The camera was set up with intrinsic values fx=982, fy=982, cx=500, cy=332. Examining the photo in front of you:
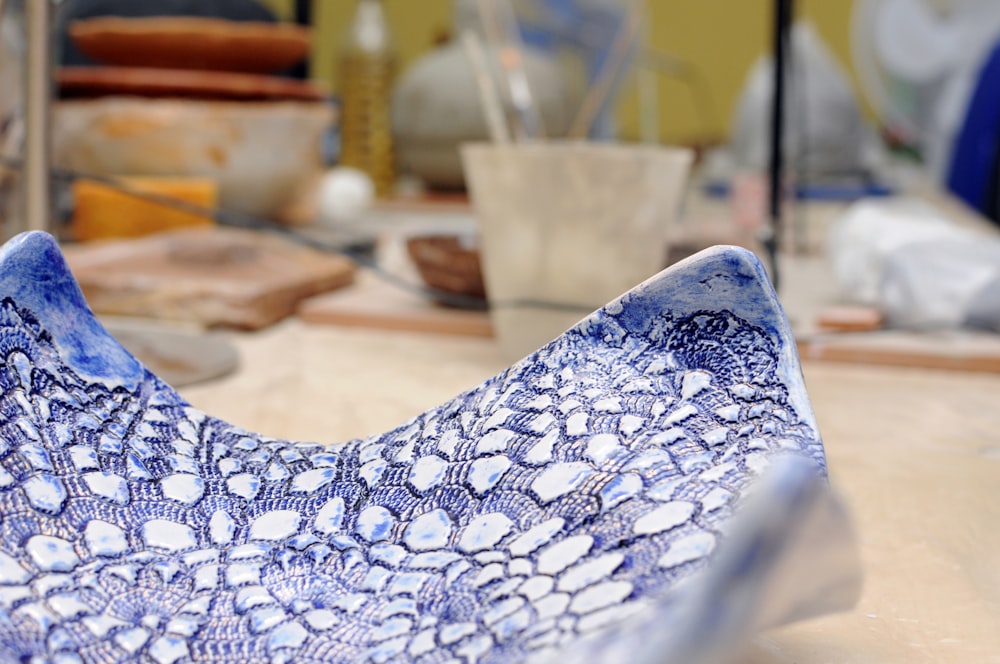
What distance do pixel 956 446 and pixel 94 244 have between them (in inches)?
25.4

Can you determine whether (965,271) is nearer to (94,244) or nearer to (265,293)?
(265,293)

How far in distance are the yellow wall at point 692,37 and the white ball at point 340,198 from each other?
1465 mm

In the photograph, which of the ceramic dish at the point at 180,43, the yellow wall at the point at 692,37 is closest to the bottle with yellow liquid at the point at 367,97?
the ceramic dish at the point at 180,43

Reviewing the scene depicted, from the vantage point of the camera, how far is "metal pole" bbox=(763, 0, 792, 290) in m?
0.62

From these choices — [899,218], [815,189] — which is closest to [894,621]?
[899,218]

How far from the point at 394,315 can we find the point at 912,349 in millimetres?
293

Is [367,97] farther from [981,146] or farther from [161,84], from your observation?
[981,146]

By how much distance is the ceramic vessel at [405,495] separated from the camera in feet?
0.57

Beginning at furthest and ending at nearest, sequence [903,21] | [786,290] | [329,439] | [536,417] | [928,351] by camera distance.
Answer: [903,21]
[786,290]
[928,351]
[329,439]
[536,417]

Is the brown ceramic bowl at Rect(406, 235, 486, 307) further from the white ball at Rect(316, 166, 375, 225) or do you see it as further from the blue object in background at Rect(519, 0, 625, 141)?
the blue object in background at Rect(519, 0, 625, 141)

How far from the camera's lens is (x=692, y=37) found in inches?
100.0

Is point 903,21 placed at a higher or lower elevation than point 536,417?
higher

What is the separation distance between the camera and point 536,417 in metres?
0.22

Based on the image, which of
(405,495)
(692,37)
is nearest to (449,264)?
(405,495)
